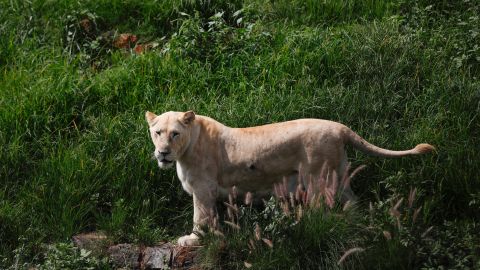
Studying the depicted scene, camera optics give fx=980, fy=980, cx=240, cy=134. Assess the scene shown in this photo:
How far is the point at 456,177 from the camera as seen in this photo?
880 centimetres

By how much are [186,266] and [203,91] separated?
2.50m

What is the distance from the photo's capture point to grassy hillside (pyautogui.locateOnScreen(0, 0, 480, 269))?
8961 mm

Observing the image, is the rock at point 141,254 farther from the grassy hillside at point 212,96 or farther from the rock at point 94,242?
the grassy hillside at point 212,96

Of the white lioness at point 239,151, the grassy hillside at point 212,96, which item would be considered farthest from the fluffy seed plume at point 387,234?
the white lioness at point 239,151

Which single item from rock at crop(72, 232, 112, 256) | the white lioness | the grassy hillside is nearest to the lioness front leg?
the white lioness

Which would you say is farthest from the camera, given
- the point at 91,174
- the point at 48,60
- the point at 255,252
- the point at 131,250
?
the point at 48,60

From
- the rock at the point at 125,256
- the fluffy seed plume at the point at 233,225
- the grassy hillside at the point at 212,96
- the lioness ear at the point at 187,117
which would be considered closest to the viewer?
the fluffy seed plume at the point at 233,225

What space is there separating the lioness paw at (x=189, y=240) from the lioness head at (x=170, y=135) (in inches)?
27.9

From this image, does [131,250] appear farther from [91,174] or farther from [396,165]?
[396,165]

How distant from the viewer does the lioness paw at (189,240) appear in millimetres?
8531

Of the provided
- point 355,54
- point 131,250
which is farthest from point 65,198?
point 355,54

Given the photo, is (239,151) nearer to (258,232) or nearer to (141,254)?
(258,232)

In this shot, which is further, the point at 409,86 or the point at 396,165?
the point at 409,86

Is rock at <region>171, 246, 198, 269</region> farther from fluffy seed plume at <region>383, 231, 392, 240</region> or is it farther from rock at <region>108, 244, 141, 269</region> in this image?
fluffy seed plume at <region>383, 231, 392, 240</region>
